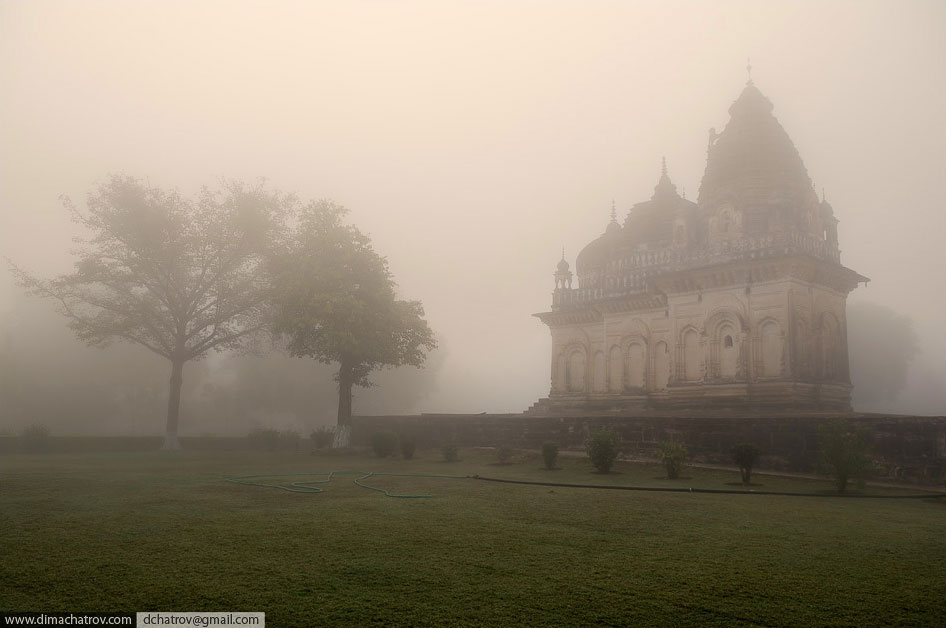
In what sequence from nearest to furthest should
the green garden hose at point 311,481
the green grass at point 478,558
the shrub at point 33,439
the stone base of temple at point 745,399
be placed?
the green grass at point 478,558 < the green garden hose at point 311,481 < the stone base of temple at point 745,399 < the shrub at point 33,439

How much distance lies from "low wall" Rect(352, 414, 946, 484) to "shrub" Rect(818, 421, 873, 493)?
0.84 meters

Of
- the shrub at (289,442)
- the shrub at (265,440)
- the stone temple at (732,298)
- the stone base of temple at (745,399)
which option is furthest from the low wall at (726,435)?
the shrub at (265,440)

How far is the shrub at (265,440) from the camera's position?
3281 cm

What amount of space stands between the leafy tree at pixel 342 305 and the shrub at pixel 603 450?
12848 millimetres

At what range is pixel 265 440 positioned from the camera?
3297 cm

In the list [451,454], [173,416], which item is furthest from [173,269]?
[451,454]

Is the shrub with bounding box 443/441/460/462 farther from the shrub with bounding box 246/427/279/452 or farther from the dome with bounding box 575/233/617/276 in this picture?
the dome with bounding box 575/233/617/276

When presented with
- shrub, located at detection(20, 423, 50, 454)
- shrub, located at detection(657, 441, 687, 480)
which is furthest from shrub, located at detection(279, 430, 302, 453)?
shrub, located at detection(657, 441, 687, 480)

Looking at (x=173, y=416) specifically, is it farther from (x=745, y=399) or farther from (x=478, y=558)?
(x=478, y=558)

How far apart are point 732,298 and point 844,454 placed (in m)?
14.2

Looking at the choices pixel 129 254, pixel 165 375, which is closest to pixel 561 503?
pixel 129 254

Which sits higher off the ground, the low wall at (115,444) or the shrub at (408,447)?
the shrub at (408,447)

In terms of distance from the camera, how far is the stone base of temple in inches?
1019

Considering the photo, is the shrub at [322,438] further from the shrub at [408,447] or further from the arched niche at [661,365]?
the arched niche at [661,365]
